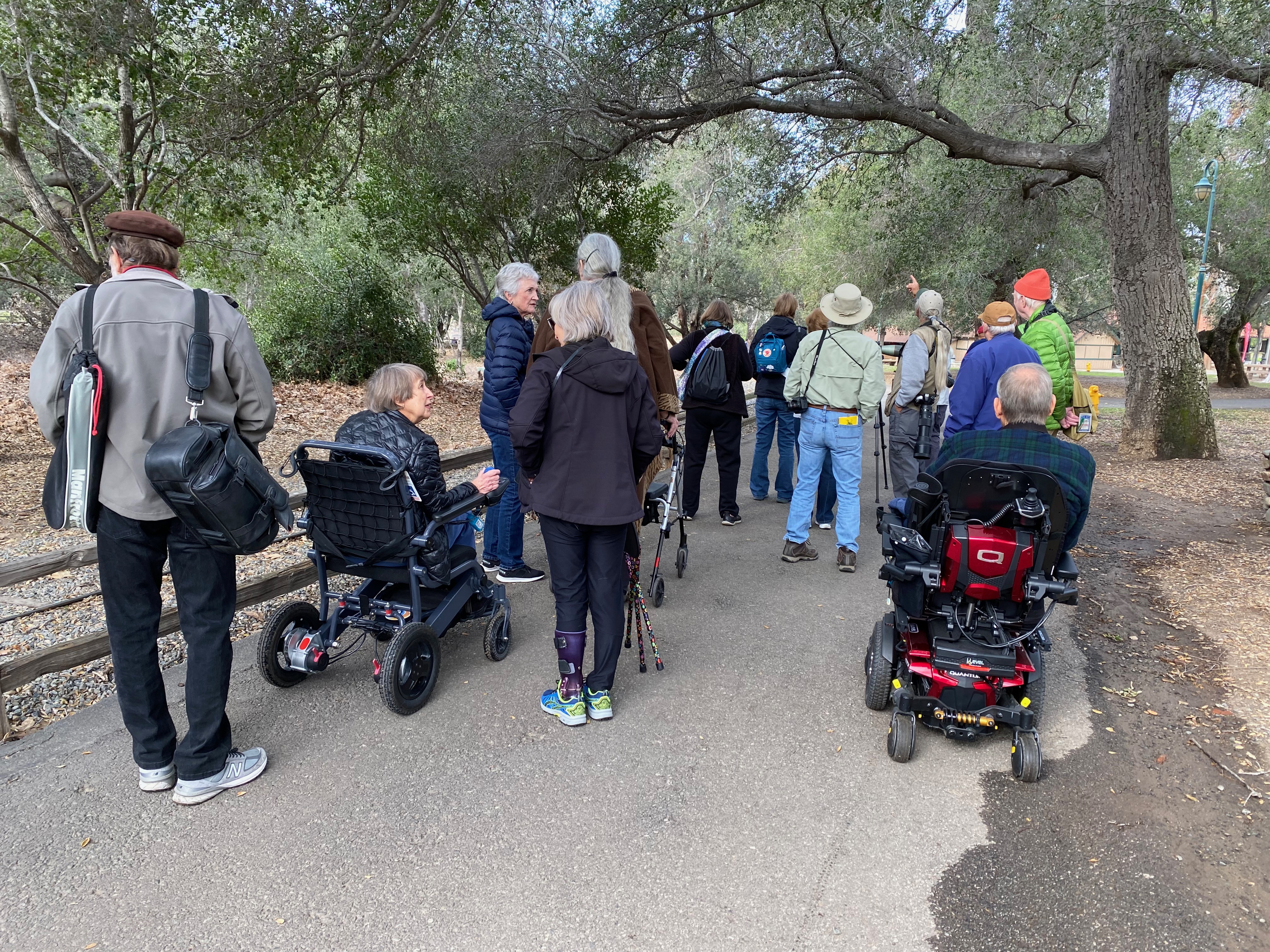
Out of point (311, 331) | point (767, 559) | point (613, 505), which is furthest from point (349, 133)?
point (613, 505)

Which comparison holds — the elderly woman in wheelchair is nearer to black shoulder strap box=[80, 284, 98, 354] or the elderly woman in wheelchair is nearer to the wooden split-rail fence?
the wooden split-rail fence

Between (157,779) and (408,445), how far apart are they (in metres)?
1.66

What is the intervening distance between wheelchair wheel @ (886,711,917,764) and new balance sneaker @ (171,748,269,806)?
2.62m

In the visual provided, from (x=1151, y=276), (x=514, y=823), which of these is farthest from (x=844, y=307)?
→ (x=1151, y=276)

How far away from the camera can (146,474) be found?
262 cm

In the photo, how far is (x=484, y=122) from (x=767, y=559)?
7.63 m

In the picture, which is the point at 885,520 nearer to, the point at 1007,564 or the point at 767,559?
the point at 1007,564

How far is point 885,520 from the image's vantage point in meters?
3.57

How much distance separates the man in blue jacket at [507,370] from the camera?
4.93 meters

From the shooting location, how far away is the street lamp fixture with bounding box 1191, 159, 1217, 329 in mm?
18812

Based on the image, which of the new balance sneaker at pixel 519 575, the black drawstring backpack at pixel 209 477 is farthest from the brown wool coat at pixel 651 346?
the black drawstring backpack at pixel 209 477

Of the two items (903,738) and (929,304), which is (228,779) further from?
(929,304)

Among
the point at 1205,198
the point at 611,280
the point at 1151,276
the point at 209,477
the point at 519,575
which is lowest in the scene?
the point at 519,575

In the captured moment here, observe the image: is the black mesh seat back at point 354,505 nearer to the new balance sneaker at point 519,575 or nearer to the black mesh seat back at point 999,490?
the new balance sneaker at point 519,575
